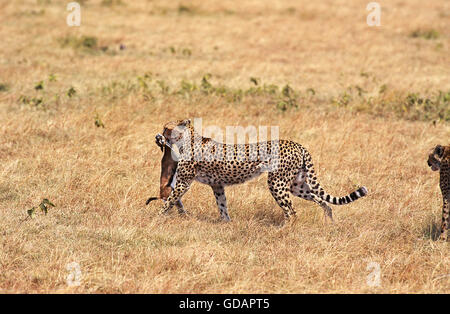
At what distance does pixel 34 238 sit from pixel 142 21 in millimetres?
12733

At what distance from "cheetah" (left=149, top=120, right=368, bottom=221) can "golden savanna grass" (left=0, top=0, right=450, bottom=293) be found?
0.24 meters

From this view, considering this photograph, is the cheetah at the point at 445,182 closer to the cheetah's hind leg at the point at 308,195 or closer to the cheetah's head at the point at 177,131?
the cheetah's hind leg at the point at 308,195

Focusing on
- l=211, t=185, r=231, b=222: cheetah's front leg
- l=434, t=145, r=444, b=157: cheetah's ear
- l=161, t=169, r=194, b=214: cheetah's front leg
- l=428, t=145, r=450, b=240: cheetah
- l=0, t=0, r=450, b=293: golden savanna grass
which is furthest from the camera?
l=211, t=185, r=231, b=222: cheetah's front leg

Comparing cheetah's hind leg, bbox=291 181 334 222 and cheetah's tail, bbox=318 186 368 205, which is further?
cheetah's hind leg, bbox=291 181 334 222

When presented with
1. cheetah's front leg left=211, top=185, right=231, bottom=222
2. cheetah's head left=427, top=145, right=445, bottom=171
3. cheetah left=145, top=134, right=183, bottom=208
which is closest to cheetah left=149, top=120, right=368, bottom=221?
cheetah's front leg left=211, top=185, right=231, bottom=222

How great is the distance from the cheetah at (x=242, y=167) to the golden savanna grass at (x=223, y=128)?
0.77 ft

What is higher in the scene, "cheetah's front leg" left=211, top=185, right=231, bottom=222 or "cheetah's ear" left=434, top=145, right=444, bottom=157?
"cheetah's ear" left=434, top=145, right=444, bottom=157

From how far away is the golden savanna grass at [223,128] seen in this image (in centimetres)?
521

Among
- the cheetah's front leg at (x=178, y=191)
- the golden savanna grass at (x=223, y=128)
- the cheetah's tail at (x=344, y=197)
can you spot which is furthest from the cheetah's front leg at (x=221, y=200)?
the cheetah's tail at (x=344, y=197)

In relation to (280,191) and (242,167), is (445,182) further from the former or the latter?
(242,167)

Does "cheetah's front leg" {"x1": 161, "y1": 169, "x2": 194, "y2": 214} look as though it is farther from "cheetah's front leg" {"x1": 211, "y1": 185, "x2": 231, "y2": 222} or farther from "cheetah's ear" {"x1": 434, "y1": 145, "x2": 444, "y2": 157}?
"cheetah's ear" {"x1": 434, "y1": 145, "x2": 444, "y2": 157}

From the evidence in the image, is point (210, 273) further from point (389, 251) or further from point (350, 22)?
point (350, 22)

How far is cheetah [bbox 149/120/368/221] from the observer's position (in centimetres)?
629

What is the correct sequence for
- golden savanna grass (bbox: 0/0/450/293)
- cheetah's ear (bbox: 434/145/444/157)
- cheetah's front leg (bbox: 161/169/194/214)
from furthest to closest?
cheetah's front leg (bbox: 161/169/194/214), cheetah's ear (bbox: 434/145/444/157), golden savanna grass (bbox: 0/0/450/293)
